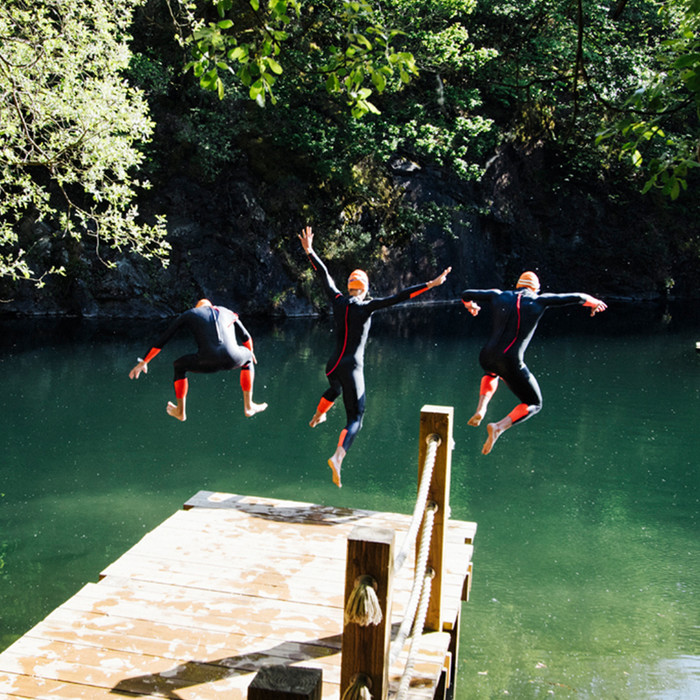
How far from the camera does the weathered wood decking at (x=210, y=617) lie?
13.5 ft

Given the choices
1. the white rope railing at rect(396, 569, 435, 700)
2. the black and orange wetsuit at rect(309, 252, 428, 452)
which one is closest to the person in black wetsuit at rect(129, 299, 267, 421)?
the black and orange wetsuit at rect(309, 252, 428, 452)

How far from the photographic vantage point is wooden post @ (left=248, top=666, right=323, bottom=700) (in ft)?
7.18

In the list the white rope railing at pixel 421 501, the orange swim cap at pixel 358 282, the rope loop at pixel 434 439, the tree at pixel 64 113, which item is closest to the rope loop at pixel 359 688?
the white rope railing at pixel 421 501

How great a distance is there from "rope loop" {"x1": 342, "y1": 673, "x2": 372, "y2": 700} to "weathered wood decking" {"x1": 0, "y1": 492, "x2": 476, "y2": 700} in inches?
23.4

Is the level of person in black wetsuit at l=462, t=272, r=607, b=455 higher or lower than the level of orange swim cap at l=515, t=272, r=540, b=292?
lower

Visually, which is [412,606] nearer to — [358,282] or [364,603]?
[364,603]

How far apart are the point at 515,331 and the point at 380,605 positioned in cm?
333

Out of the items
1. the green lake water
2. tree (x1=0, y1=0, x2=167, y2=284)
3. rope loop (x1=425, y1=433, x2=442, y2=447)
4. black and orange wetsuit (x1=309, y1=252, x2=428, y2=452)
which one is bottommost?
the green lake water

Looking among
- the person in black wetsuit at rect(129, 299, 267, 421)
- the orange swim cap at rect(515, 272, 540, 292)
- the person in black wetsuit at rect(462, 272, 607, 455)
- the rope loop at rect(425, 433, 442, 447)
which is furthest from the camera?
the person in black wetsuit at rect(129, 299, 267, 421)

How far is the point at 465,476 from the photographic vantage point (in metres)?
11.6

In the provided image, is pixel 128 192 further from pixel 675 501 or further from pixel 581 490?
pixel 675 501

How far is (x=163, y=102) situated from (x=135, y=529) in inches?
675

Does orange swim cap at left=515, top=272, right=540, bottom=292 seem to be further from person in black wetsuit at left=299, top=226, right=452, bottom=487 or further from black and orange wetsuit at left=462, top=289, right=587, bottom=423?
person in black wetsuit at left=299, top=226, right=452, bottom=487

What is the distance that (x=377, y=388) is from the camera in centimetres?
1677
